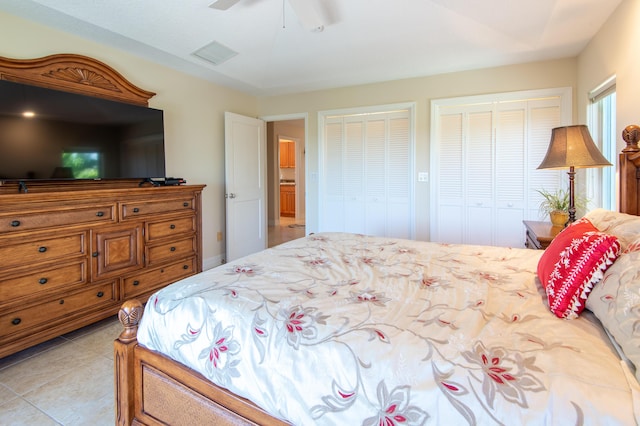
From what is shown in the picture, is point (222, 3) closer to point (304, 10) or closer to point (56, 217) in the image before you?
point (304, 10)

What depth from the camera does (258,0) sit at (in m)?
2.62

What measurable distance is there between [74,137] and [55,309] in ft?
4.42

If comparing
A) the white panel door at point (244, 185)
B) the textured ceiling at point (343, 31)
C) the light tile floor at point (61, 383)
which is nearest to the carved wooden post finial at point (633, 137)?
the textured ceiling at point (343, 31)

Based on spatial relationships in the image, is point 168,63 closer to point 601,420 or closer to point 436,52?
point 436,52

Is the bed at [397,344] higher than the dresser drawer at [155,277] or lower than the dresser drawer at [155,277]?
higher

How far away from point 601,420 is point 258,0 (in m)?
3.06

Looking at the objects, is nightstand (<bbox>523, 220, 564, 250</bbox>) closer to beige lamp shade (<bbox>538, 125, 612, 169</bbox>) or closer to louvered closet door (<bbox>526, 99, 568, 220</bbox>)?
beige lamp shade (<bbox>538, 125, 612, 169</bbox>)

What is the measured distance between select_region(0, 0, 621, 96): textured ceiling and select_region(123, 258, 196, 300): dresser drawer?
208cm

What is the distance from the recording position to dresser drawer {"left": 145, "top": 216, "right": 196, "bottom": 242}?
2936 mm

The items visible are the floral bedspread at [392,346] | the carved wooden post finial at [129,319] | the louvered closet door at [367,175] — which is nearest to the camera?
the floral bedspread at [392,346]

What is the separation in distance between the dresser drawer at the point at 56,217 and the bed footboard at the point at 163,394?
1350 millimetres

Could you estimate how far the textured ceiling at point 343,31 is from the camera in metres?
2.57

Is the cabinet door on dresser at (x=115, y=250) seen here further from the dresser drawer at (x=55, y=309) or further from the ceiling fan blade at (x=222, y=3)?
the ceiling fan blade at (x=222, y=3)

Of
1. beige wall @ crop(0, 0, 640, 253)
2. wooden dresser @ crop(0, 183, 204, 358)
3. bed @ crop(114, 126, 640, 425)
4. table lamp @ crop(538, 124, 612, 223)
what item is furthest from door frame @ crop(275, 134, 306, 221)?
bed @ crop(114, 126, 640, 425)
